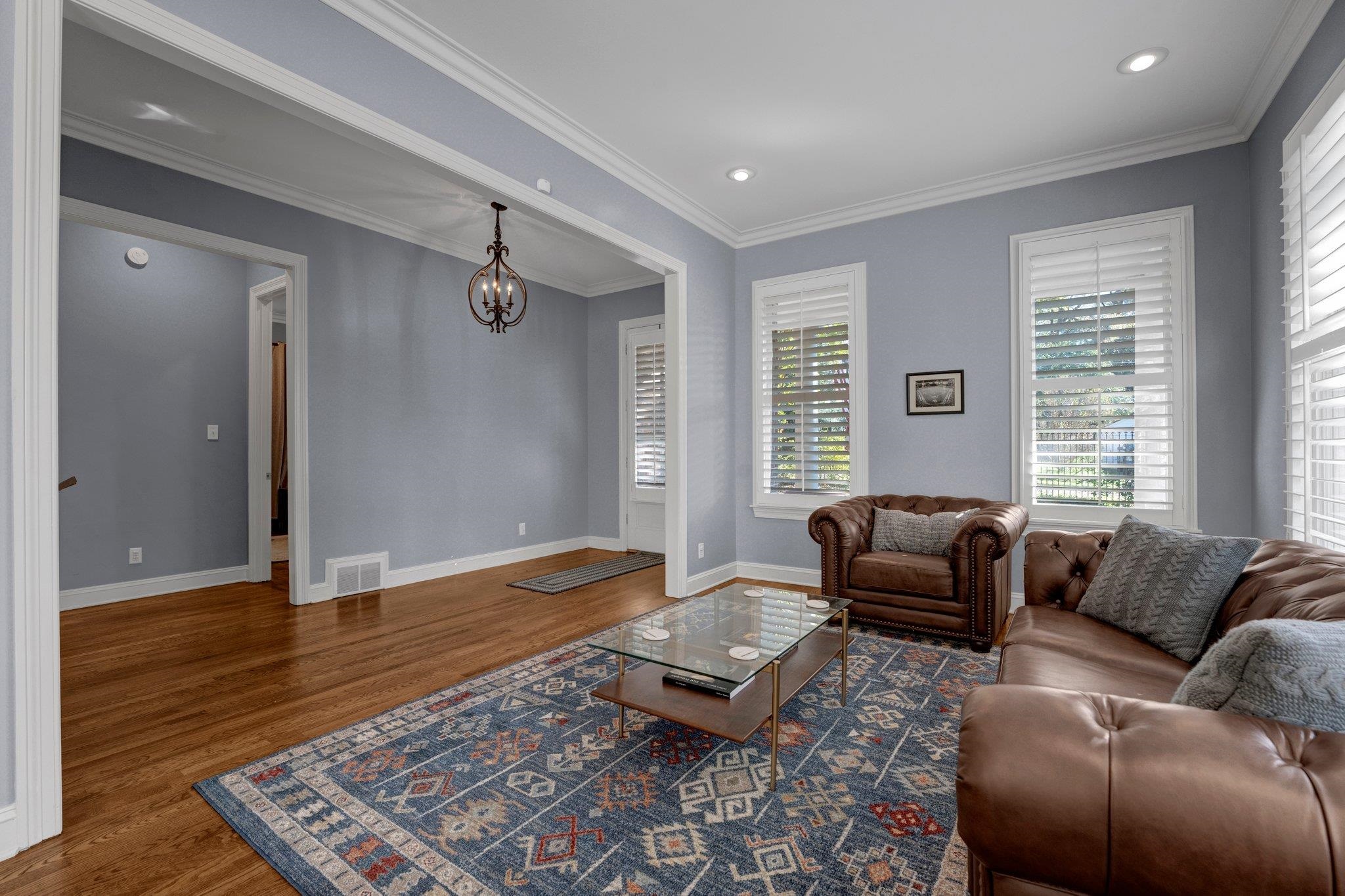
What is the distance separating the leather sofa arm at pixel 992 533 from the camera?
127 inches

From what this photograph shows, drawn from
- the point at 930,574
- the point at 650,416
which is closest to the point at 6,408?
the point at 930,574

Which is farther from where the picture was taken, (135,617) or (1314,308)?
(135,617)

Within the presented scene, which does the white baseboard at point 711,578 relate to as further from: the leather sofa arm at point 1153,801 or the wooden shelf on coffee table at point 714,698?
the leather sofa arm at point 1153,801

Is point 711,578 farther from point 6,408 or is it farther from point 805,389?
point 6,408

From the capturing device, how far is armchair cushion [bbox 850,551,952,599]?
3387 millimetres

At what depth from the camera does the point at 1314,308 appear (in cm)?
264

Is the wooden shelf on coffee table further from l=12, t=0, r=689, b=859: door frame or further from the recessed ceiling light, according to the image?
the recessed ceiling light

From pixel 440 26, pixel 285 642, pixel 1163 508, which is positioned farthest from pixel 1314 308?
pixel 285 642

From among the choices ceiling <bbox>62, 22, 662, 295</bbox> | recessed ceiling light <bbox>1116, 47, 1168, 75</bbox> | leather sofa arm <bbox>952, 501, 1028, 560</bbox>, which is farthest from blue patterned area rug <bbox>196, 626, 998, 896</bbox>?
recessed ceiling light <bbox>1116, 47, 1168, 75</bbox>

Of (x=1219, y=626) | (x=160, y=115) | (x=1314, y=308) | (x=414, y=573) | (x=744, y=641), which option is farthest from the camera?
(x=414, y=573)

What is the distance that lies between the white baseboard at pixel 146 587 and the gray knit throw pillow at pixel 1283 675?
582 centimetres

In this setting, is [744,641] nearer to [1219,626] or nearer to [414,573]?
[1219,626]

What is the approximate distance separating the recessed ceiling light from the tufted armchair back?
2.28 metres

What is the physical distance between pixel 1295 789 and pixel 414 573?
5138mm
